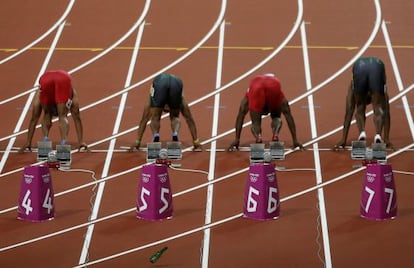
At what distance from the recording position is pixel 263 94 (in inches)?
562

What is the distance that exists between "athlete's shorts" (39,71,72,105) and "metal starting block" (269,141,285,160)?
2624 millimetres

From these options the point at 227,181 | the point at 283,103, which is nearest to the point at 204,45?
the point at 283,103

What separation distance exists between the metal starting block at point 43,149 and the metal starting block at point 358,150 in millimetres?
3607

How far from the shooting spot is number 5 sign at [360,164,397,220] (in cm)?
1168

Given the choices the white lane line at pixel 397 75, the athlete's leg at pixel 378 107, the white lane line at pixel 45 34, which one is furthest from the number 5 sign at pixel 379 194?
the white lane line at pixel 45 34

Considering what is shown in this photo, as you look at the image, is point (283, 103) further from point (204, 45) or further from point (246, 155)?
point (204, 45)

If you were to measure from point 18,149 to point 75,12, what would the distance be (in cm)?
646

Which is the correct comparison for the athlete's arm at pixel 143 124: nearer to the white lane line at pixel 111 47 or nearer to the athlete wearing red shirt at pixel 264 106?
the athlete wearing red shirt at pixel 264 106

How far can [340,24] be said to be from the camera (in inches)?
790

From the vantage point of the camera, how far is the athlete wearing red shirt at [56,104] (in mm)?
14633

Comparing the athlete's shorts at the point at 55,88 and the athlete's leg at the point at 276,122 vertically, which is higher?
the athlete's shorts at the point at 55,88

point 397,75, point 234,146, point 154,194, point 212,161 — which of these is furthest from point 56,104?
point 397,75

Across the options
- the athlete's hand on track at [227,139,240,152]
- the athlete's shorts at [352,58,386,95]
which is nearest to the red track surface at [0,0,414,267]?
the athlete's hand on track at [227,139,240,152]

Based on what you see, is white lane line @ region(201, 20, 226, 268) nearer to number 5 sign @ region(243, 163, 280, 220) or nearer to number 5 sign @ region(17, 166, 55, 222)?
number 5 sign @ region(243, 163, 280, 220)
